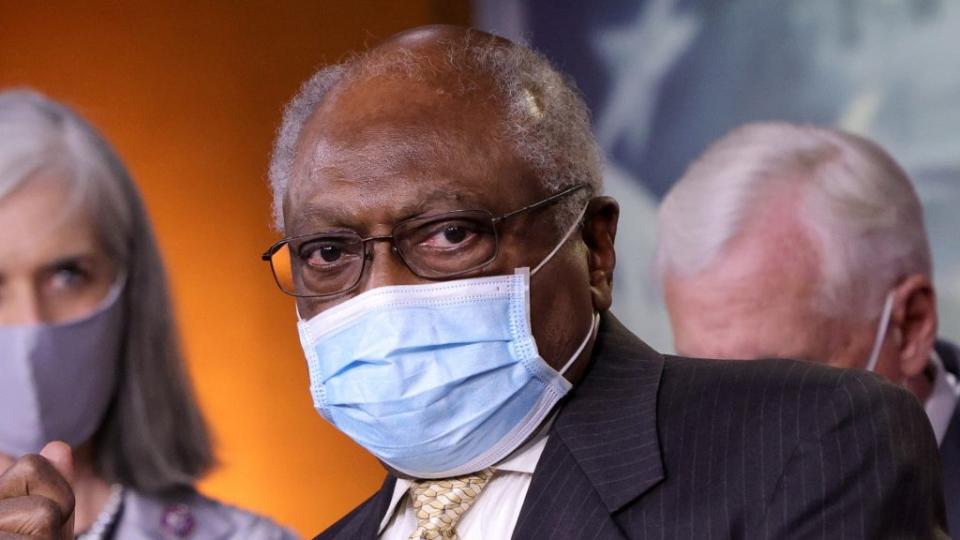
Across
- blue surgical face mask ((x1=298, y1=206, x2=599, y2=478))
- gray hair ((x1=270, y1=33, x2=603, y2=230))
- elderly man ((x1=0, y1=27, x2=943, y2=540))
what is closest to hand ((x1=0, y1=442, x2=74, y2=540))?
elderly man ((x1=0, y1=27, x2=943, y2=540))

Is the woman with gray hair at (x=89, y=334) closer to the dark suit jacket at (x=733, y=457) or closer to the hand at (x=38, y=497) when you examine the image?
the hand at (x=38, y=497)

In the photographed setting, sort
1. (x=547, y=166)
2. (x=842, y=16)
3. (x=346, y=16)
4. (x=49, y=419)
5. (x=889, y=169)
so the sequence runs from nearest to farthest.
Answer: (x=547, y=166)
(x=49, y=419)
(x=889, y=169)
(x=842, y=16)
(x=346, y=16)

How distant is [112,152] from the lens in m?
3.26

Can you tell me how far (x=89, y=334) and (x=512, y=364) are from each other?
1220 millimetres

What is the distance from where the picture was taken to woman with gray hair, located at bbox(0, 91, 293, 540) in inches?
119

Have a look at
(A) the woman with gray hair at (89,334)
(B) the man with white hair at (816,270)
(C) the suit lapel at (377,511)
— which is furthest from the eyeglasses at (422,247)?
(B) the man with white hair at (816,270)

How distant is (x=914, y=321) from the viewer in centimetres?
345

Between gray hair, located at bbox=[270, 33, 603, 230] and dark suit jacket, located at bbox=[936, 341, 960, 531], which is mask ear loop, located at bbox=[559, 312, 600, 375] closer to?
gray hair, located at bbox=[270, 33, 603, 230]

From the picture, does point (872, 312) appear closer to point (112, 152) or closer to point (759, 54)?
point (759, 54)

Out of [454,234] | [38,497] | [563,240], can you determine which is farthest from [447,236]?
[38,497]

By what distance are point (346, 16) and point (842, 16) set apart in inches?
56.0

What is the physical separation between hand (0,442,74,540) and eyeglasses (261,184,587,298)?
1.60 ft

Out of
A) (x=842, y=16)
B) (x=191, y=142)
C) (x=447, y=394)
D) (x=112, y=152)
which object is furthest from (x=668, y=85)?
(x=447, y=394)

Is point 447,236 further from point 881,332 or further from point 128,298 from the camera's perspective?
point 881,332
